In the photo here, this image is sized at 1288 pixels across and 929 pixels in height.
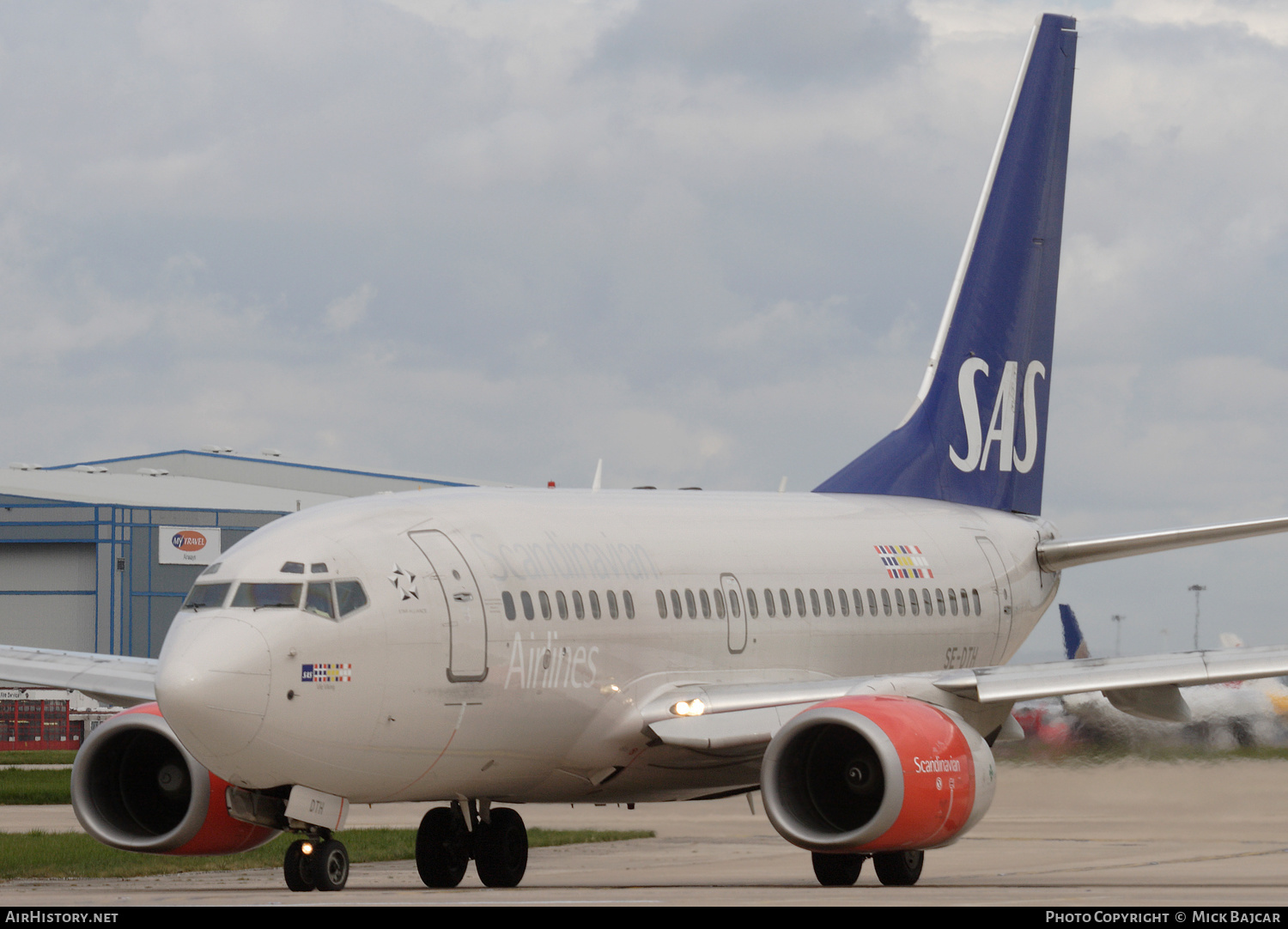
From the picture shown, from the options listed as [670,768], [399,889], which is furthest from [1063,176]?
[399,889]

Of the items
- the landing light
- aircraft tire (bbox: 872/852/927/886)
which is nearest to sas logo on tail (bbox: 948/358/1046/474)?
aircraft tire (bbox: 872/852/927/886)

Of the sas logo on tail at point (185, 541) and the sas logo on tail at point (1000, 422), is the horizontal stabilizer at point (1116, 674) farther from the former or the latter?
the sas logo on tail at point (185, 541)

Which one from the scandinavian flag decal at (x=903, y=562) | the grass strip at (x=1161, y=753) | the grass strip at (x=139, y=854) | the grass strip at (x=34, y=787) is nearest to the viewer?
the grass strip at (x=139, y=854)

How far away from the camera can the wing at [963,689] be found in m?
19.0

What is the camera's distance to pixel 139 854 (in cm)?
2506

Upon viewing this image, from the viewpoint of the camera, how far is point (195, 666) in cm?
1631

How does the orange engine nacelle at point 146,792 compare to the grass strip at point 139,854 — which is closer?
Answer: the orange engine nacelle at point 146,792

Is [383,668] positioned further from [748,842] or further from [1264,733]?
[1264,733]

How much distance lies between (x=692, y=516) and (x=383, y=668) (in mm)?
6016

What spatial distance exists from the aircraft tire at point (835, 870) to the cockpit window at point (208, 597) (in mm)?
7048

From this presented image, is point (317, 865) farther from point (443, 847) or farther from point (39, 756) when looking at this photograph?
point (39, 756)

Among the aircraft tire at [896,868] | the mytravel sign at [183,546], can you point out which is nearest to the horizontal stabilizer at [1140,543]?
the aircraft tire at [896,868]

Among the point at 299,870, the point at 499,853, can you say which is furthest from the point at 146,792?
the point at 499,853

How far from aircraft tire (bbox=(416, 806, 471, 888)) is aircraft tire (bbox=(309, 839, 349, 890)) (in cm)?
272
